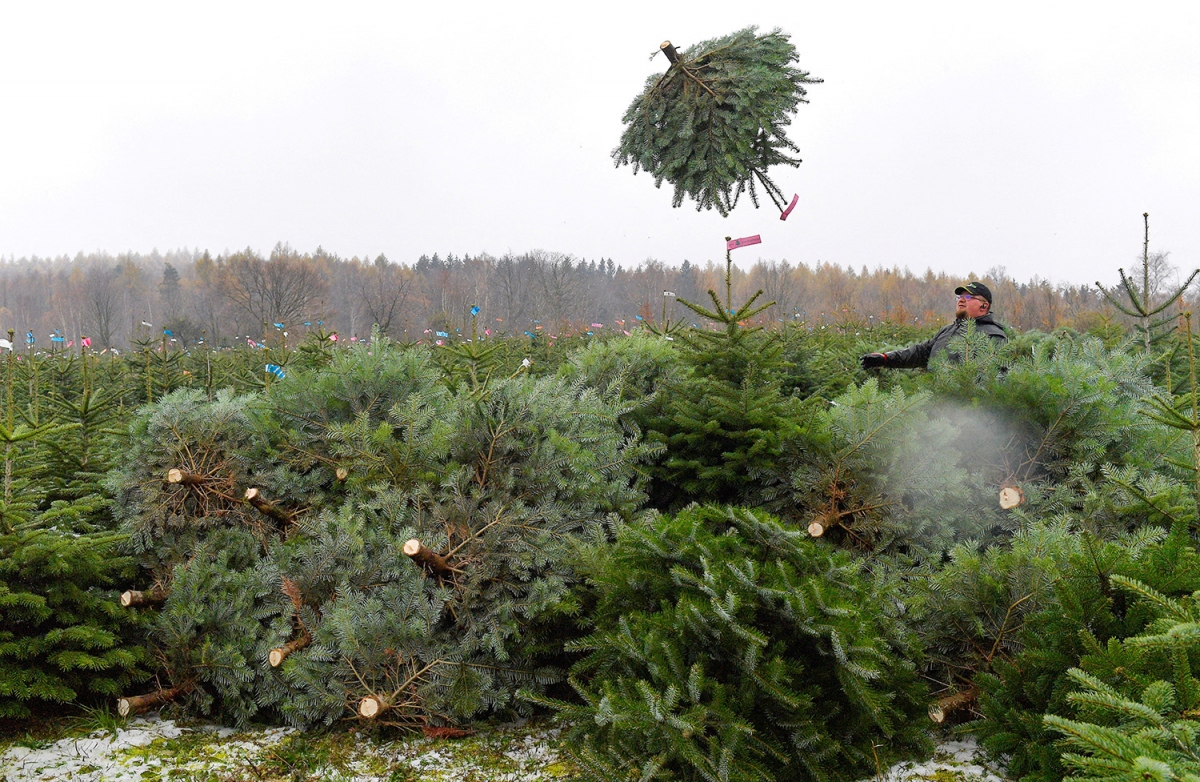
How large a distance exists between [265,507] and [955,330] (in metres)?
4.77

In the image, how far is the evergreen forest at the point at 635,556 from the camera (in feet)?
8.48

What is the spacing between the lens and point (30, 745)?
308 cm

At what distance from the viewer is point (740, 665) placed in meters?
2.60

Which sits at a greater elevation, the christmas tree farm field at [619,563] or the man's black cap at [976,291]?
the man's black cap at [976,291]

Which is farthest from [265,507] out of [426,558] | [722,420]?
[722,420]

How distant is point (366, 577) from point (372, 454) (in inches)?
23.0

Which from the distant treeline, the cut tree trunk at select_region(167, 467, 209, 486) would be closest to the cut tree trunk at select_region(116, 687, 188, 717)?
the cut tree trunk at select_region(167, 467, 209, 486)

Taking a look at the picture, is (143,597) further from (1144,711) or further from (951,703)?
(1144,711)

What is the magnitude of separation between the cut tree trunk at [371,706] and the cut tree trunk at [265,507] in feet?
3.71

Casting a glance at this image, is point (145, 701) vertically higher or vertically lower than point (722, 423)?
lower

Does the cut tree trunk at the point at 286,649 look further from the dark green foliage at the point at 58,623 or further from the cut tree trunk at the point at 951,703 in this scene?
the cut tree trunk at the point at 951,703

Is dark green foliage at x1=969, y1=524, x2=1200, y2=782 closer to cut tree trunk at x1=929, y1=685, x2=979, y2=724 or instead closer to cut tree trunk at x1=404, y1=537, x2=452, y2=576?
cut tree trunk at x1=929, y1=685, x2=979, y2=724

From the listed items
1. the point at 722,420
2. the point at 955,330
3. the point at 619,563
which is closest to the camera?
the point at 619,563

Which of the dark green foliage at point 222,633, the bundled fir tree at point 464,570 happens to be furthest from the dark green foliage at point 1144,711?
the dark green foliage at point 222,633
